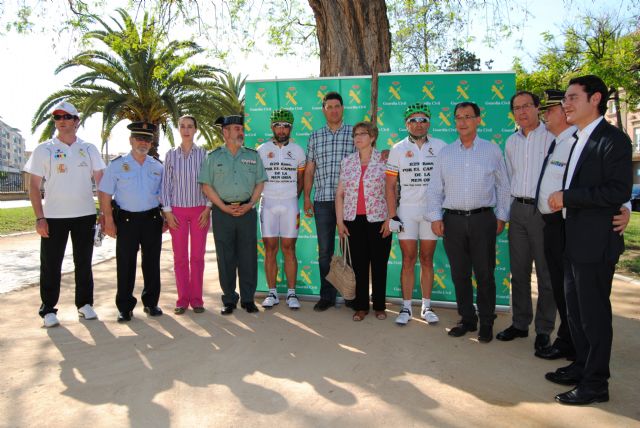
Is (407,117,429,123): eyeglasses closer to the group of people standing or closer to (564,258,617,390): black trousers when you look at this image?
the group of people standing

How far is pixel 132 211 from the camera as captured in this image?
5.27 metres

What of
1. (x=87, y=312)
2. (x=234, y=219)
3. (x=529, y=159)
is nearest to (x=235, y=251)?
(x=234, y=219)

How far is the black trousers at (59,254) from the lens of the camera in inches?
199

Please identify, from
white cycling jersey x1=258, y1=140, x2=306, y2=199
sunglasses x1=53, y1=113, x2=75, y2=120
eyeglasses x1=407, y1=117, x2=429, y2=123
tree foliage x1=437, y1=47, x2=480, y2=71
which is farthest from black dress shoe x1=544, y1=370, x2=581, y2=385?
tree foliage x1=437, y1=47, x2=480, y2=71

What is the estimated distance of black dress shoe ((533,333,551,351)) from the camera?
14.1 ft

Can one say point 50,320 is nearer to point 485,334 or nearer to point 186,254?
point 186,254

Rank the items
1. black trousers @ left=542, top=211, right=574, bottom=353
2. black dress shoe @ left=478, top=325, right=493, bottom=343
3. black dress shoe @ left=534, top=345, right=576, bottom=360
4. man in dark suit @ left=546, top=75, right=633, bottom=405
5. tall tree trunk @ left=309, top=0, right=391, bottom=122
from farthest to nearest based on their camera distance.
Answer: tall tree trunk @ left=309, top=0, right=391, bottom=122 → black dress shoe @ left=478, top=325, right=493, bottom=343 → black dress shoe @ left=534, top=345, right=576, bottom=360 → black trousers @ left=542, top=211, right=574, bottom=353 → man in dark suit @ left=546, top=75, right=633, bottom=405

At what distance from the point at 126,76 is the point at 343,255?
13.3 m

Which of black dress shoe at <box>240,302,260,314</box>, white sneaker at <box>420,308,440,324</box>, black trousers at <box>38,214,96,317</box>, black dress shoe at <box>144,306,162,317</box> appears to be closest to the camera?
black trousers at <box>38,214,96,317</box>

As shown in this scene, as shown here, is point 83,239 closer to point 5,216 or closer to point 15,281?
point 15,281

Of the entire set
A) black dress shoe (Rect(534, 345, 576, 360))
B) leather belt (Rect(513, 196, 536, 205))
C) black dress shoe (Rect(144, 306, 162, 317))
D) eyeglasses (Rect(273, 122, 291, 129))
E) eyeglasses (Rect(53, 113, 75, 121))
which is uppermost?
eyeglasses (Rect(53, 113, 75, 121))

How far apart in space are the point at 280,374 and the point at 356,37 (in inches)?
206

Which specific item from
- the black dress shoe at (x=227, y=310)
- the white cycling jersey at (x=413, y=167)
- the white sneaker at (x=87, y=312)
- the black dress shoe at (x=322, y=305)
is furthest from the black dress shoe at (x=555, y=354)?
the white sneaker at (x=87, y=312)

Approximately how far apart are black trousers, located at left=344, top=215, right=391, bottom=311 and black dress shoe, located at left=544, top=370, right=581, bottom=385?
203 cm
